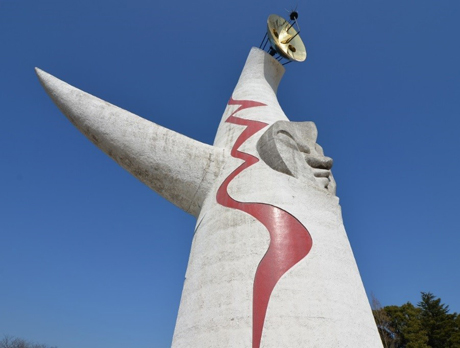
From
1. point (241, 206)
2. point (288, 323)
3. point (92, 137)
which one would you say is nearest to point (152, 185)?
point (92, 137)

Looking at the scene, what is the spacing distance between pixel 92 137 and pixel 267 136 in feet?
8.80

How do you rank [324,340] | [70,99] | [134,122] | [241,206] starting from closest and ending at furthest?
[324,340], [241,206], [134,122], [70,99]

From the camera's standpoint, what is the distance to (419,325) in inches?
949

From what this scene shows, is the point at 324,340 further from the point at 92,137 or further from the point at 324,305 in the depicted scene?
the point at 92,137

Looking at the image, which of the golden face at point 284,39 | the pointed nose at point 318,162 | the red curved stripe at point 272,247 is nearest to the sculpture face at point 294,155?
the pointed nose at point 318,162

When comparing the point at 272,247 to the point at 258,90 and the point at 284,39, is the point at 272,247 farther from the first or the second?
the point at 284,39

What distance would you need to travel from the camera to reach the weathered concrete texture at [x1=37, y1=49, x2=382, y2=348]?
277 centimetres

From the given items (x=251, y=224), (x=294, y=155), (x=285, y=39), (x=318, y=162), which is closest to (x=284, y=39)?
(x=285, y=39)

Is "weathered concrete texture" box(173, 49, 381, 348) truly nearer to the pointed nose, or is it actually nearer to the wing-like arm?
the pointed nose

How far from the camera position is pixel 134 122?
15.5ft

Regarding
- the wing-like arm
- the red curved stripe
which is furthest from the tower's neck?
the red curved stripe

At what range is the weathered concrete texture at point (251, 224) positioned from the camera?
2.77m

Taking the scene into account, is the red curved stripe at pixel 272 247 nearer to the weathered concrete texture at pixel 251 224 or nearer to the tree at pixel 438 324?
the weathered concrete texture at pixel 251 224

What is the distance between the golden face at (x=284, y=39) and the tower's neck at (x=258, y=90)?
81 cm
